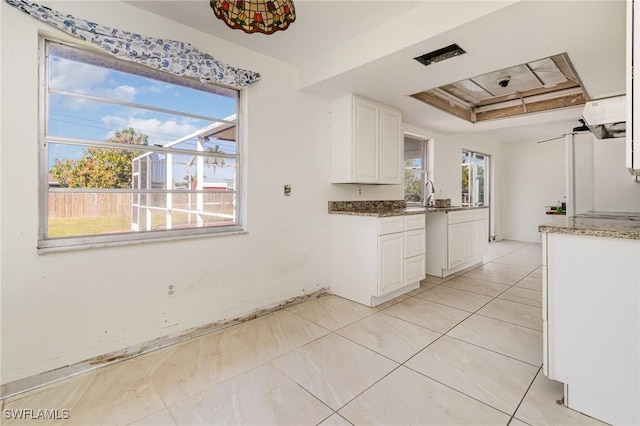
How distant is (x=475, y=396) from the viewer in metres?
1.68

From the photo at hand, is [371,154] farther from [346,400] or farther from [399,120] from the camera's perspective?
[346,400]

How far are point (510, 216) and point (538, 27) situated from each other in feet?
20.3

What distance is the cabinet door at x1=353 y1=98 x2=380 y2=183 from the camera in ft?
10.8

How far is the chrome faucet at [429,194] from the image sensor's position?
4.85m

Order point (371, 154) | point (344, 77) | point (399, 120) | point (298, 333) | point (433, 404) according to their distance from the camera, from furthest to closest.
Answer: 1. point (399, 120)
2. point (371, 154)
3. point (344, 77)
4. point (298, 333)
5. point (433, 404)

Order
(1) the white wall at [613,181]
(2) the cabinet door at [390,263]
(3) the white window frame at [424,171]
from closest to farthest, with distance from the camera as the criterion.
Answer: (1) the white wall at [613,181]
(2) the cabinet door at [390,263]
(3) the white window frame at [424,171]

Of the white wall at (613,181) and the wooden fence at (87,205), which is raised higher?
the white wall at (613,181)

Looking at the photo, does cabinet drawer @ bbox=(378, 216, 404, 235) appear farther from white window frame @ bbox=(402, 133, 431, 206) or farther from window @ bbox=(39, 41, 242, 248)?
white window frame @ bbox=(402, 133, 431, 206)

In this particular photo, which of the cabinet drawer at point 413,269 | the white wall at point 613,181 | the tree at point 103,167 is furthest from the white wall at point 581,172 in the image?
the tree at point 103,167

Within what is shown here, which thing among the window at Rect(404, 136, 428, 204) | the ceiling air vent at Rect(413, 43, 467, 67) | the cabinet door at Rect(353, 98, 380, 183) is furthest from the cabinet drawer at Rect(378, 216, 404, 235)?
the window at Rect(404, 136, 428, 204)

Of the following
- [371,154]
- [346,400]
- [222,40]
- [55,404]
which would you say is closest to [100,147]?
[222,40]

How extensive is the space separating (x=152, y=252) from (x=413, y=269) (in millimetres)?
2725

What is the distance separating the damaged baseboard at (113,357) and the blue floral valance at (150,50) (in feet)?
6.79

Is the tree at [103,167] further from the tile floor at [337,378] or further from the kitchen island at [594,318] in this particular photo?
the kitchen island at [594,318]
